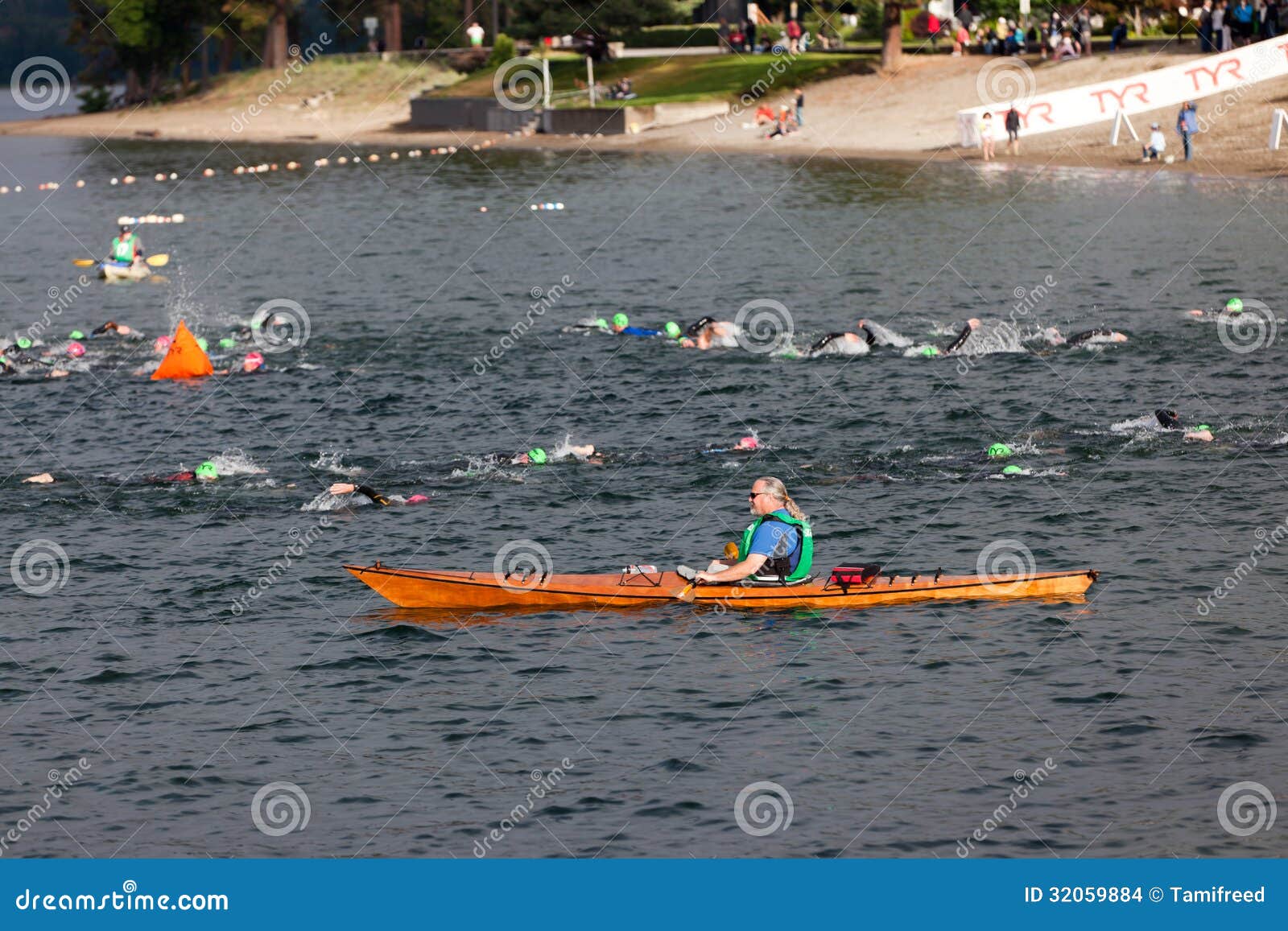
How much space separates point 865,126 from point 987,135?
9022 millimetres

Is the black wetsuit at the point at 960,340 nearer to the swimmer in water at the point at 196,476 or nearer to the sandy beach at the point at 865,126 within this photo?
the swimmer in water at the point at 196,476

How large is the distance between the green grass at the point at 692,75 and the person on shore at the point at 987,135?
47.3ft

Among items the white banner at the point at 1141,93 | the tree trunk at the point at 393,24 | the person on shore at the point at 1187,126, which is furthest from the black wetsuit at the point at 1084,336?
the tree trunk at the point at 393,24

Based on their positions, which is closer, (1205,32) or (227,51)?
(1205,32)

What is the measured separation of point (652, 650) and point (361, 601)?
4290 millimetres

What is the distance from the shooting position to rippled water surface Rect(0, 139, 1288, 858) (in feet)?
57.0

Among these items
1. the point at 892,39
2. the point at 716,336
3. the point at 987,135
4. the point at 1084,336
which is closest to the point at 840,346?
the point at 716,336

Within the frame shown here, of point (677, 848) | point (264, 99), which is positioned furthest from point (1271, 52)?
point (264, 99)

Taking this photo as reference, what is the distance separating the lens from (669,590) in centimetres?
2184

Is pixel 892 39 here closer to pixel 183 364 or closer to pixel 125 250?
pixel 125 250

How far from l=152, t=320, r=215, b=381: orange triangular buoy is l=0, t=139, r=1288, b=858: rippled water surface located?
88cm

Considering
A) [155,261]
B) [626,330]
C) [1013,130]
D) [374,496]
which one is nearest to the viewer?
[374,496]

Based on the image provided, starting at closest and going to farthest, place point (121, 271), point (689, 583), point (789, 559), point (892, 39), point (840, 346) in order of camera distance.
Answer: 1. point (789, 559)
2. point (689, 583)
3. point (840, 346)
4. point (121, 271)
5. point (892, 39)

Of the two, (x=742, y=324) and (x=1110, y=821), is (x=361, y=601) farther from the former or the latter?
(x=742, y=324)
